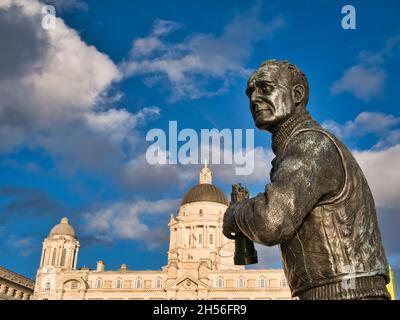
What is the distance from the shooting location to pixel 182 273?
7700 centimetres

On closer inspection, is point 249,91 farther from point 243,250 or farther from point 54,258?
point 54,258

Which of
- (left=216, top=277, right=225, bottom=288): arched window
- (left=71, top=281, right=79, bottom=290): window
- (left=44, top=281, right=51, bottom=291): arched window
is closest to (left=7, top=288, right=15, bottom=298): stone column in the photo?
(left=44, top=281, right=51, bottom=291): arched window

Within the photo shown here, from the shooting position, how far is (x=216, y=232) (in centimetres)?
8994

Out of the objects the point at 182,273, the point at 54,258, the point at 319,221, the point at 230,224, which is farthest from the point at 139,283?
the point at 319,221

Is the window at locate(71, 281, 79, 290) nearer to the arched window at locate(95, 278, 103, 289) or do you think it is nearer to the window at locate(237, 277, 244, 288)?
the arched window at locate(95, 278, 103, 289)

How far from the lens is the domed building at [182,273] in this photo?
74188mm

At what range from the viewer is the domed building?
74188mm

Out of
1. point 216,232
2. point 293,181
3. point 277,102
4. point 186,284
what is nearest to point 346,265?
point 293,181

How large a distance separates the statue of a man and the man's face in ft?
0.79

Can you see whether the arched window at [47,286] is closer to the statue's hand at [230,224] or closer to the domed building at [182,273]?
the domed building at [182,273]

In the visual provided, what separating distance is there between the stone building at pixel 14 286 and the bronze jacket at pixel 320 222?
83.9 meters

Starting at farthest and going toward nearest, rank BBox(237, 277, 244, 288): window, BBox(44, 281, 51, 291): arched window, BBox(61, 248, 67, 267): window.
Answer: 1. BBox(61, 248, 67, 267): window
2. BBox(44, 281, 51, 291): arched window
3. BBox(237, 277, 244, 288): window
